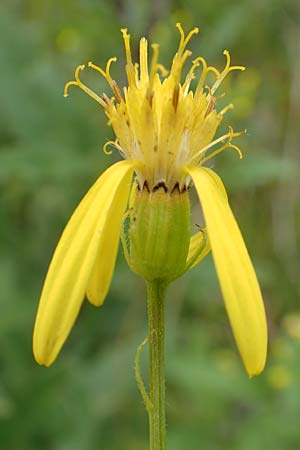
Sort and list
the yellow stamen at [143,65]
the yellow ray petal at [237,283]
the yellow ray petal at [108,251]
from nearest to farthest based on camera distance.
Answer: the yellow ray petal at [237,283], the yellow ray petal at [108,251], the yellow stamen at [143,65]

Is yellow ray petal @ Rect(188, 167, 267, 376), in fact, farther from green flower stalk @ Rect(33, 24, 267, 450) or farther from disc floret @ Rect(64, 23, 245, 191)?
disc floret @ Rect(64, 23, 245, 191)

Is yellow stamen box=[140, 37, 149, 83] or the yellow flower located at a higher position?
yellow stamen box=[140, 37, 149, 83]

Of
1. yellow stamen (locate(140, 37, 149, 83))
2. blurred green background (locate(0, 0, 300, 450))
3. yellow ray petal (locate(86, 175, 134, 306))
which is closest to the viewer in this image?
yellow ray petal (locate(86, 175, 134, 306))

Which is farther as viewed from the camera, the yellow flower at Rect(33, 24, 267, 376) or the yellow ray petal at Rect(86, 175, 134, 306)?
the yellow ray petal at Rect(86, 175, 134, 306)

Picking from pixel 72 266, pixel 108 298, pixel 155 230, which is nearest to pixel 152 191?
pixel 155 230

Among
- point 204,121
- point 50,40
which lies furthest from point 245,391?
point 50,40

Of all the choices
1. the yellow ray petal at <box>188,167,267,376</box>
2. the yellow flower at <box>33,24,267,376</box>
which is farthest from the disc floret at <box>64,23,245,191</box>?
the yellow ray petal at <box>188,167,267,376</box>

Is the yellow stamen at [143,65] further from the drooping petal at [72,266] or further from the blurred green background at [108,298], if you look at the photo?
the blurred green background at [108,298]

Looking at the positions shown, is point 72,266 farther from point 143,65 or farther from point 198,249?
point 143,65

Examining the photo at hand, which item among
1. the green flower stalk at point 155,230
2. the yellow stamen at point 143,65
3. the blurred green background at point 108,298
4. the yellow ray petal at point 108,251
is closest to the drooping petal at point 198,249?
the green flower stalk at point 155,230
